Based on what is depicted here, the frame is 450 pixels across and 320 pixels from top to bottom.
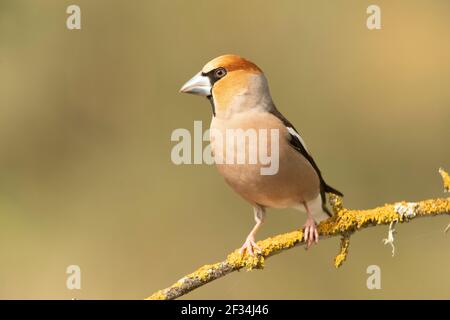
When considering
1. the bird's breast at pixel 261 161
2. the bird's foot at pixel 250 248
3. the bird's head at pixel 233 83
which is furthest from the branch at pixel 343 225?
the bird's head at pixel 233 83

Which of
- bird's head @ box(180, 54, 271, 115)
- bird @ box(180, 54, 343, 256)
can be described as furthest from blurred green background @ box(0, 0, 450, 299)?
bird's head @ box(180, 54, 271, 115)

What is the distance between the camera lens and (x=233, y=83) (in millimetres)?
3836

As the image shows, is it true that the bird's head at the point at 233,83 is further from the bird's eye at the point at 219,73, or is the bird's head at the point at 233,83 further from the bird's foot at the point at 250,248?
the bird's foot at the point at 250,248

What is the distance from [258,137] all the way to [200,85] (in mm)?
379

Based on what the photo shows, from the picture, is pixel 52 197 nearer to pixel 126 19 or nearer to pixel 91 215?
pixel 91 215

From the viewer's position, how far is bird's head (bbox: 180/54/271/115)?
12.5ft

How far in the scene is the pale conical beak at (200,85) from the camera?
3721mm

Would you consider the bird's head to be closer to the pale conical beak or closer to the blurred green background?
the pale conical beak

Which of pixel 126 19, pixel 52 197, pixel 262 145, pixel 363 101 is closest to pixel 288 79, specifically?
pixel 363 101

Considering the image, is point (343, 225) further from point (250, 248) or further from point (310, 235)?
point (250, 248)

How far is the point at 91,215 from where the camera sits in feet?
27.2

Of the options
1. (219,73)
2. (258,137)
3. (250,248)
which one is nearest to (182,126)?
(219,73)

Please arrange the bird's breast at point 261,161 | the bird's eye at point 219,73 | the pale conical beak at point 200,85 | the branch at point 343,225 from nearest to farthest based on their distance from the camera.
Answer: the branch at point 343,225 < the bird's breast at point 261,161 < the pale conical beak at point 200,85 < the bird's eye at point 219,73

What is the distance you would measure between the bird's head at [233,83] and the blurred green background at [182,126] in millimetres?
3292
